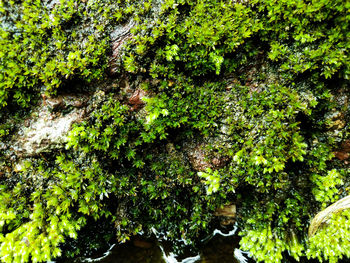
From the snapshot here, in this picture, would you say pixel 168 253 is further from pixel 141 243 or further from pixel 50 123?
pixel 50 123

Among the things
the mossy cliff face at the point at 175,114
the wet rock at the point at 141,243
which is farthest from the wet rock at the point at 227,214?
the wet rock at the point at 141,243

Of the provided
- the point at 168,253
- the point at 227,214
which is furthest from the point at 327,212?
the point at 168,253

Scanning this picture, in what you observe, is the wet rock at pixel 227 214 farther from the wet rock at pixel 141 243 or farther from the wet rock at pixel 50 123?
the wet rock at pixel 50 123

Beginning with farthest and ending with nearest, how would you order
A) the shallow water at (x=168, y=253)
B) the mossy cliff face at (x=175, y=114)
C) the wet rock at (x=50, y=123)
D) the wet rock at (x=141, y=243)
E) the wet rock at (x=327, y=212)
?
the wet rock at (x=141, y=243)
the shallow water at (x=168, y=253)
the wet rock at (x=50, y=123)
the mossy cliff face at (x=175, y=114)
the wet rock at (x=327, y=212)

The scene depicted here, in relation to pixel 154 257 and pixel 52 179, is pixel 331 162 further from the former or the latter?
pixel 52 179

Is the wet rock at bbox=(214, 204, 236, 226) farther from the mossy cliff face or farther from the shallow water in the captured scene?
the mossy cliff face

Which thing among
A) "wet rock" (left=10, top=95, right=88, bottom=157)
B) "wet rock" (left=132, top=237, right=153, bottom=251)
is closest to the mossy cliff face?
"wet rock" (left=10, top=95, right=88, bottom=157)

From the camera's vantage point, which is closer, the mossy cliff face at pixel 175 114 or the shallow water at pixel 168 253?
the mossy cliff face at pixel 175 114

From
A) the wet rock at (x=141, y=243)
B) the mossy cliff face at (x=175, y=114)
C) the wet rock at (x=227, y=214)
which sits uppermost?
the mossy cliff face at (x=175, y=114)
